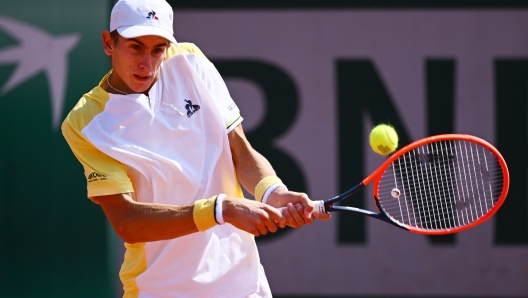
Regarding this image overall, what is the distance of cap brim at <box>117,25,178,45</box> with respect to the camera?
9.85 feet

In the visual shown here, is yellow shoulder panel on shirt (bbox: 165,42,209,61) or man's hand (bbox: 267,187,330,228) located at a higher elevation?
yellow shoulder panel on shirt (bbox: 165,42,209,61)

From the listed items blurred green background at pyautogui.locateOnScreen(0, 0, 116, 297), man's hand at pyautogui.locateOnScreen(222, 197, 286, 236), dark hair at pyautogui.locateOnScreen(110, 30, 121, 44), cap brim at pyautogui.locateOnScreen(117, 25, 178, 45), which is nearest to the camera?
man's hand at pyautogui.locateOnScreen(222, 197, 286, 236)

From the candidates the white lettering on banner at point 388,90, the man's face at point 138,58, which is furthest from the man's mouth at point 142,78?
the white lettering on banner at point 388,90

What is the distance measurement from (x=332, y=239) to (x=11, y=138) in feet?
8.14

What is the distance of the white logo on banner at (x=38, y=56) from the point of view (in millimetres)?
5969

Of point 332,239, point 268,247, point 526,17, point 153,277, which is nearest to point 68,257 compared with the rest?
point 268,247

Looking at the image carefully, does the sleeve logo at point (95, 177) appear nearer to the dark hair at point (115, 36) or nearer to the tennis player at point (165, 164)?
the tennis player at point (165, 164)

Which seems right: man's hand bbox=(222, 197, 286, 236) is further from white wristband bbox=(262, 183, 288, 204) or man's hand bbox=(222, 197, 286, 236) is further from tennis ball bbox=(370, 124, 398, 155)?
tennis ball bbox=(370, 124, 398, 155)

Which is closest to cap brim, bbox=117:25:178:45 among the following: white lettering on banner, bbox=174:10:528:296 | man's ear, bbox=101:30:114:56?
man's ear, bbox=101:30:114:56

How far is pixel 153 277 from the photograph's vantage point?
3152 mm

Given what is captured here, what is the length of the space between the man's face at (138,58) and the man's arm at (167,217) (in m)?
0.42

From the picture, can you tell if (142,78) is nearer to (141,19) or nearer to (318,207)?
(141,19)

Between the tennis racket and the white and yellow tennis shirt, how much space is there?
41 centimetres

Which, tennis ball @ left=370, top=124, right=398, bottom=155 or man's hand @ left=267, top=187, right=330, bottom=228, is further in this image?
tennis ball @ left=370, top=124, right=398, bottom=155
